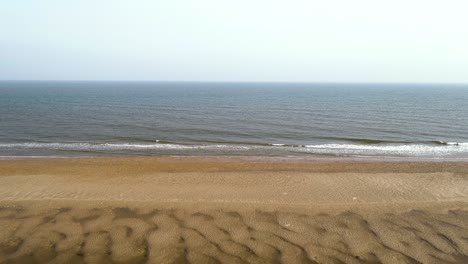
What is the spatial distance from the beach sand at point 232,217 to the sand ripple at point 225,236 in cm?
3

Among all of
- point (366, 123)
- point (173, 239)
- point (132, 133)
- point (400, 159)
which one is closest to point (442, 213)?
point (173, 239)

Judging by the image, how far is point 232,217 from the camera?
35.5ft

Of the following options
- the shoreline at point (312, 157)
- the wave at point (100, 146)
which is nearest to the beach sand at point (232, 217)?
the shoreline at point (312, 157)

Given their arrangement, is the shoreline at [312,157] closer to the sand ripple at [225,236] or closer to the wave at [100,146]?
the wave at [100,146]

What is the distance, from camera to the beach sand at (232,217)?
8.49 meters

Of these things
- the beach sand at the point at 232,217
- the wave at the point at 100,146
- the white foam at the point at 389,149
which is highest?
the beach sand at the point at 232,217

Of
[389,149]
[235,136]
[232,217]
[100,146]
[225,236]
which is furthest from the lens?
[235,136]

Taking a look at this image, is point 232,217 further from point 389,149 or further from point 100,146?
point 389,149

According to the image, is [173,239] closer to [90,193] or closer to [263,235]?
[263,235]

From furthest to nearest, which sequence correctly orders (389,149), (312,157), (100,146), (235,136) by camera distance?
(235,136)
(100,146)
(389,149)
(312,157)

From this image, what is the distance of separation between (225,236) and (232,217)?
1477mm

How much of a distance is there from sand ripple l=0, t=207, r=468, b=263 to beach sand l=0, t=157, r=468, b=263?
32 mm

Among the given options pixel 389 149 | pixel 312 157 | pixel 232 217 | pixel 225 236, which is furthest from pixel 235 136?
pixel 225 236

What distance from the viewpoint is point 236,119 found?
44.6 m
